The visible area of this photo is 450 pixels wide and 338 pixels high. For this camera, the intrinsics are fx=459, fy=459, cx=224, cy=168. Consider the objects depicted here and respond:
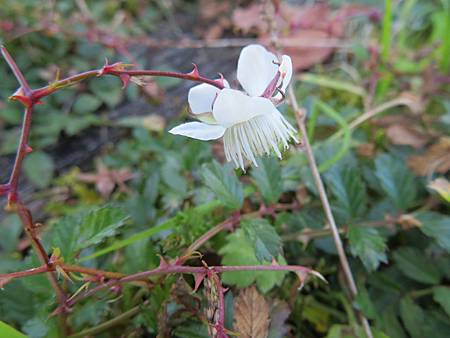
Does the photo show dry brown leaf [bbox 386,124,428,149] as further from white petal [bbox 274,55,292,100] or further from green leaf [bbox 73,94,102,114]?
green leaf [bbox 73,94,102,114]

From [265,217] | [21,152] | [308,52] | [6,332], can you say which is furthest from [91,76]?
[308,52]

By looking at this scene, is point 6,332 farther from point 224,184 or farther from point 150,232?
point 224,184

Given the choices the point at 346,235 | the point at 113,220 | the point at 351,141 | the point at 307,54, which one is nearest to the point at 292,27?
the point at 307,54

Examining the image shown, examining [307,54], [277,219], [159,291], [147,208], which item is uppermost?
[307,54]

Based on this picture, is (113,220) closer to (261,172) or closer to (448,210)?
(261,172)

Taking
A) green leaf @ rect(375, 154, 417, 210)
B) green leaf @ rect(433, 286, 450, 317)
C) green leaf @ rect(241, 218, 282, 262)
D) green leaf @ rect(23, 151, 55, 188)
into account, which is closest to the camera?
green leaf @ rect(241, 218, 282, 262)

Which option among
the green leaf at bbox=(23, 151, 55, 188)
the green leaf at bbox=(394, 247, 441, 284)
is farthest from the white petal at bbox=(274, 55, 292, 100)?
the green leaf at bbox=(23, 151, 55, 188)

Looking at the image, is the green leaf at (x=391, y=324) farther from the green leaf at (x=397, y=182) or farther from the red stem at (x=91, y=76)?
the red stem at (x=91, y=76)
